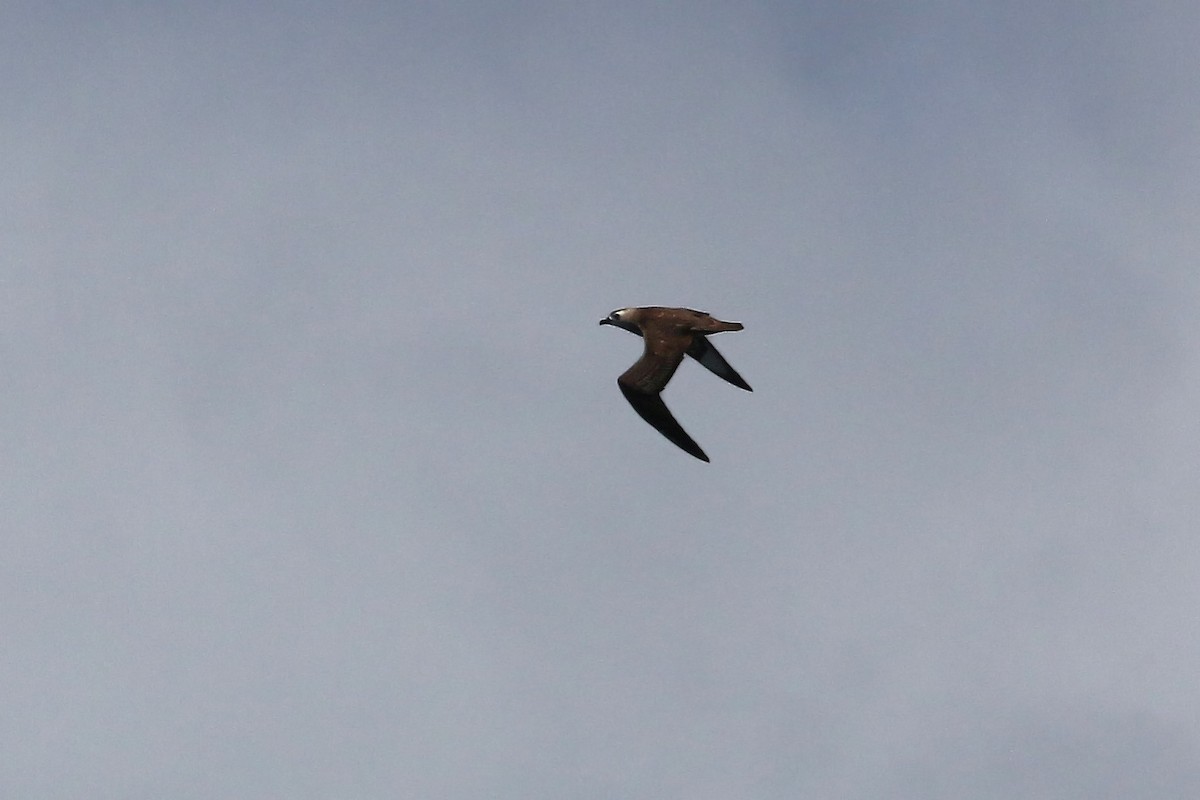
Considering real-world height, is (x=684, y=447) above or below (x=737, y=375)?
below

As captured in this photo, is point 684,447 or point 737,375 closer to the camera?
point 684,447

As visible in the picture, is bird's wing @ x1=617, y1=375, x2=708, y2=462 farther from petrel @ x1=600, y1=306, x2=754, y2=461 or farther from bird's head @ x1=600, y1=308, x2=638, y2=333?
bird's head @ x1=600, y1=308, x2=638, y2=333

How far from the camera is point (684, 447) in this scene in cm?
5162

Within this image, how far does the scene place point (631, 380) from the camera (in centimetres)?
5228

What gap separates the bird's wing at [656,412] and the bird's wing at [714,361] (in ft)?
11.9

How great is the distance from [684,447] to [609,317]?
5.35 m

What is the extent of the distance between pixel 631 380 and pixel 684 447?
8.23 feet

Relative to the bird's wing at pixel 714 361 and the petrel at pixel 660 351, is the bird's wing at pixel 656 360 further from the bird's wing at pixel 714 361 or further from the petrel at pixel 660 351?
the bird's wing at pixel 714 361

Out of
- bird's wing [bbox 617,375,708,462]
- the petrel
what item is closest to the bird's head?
the petrel

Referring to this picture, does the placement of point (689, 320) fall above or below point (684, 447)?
A: above

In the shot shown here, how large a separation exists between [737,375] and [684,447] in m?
4.73

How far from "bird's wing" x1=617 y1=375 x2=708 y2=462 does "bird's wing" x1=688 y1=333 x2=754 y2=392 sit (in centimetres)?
363

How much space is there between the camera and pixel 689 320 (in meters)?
53.2

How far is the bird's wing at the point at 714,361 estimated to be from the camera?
55406mm
